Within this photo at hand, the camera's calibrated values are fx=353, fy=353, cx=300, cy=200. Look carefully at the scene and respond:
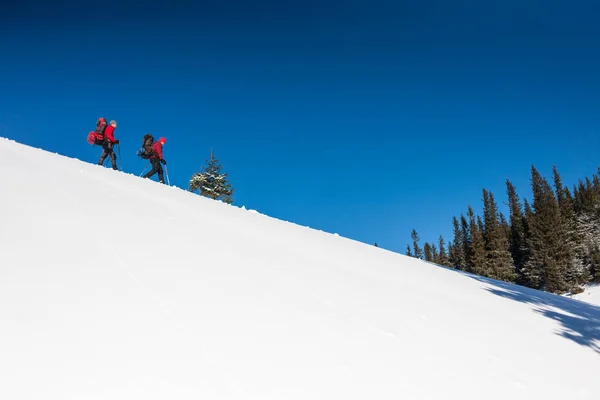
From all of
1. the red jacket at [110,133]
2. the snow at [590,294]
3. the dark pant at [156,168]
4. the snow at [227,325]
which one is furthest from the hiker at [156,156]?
the snow at [590,294]

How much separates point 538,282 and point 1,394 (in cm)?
6331

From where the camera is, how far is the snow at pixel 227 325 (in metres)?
2.73

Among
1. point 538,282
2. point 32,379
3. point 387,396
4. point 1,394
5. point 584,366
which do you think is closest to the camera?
point 1,394

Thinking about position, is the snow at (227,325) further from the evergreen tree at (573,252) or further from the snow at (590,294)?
the evergreen tree at (573,252)

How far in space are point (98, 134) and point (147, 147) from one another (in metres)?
1.87

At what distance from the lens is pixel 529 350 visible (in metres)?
4.52

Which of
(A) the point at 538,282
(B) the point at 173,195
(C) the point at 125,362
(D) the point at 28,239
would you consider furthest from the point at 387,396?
(A) the point at 538,282

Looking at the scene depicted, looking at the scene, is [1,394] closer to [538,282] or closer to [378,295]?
[378,295]

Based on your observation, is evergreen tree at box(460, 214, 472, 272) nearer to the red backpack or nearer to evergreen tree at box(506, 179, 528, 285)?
evergreen tree at box(506, 179, 528, 285)

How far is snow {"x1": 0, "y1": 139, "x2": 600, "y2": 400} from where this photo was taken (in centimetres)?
273

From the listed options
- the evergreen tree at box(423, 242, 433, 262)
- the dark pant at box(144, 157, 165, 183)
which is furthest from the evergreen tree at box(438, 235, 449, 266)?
the dark pant at box(144, 157, 165, 183)

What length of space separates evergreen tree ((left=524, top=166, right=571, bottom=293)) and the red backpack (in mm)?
54070

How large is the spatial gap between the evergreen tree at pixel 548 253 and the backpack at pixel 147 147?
52.4 m

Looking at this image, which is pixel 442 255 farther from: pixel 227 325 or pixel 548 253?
pixel 227 325
